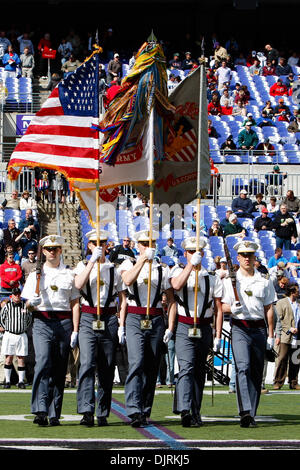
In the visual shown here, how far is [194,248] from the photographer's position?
473 inches

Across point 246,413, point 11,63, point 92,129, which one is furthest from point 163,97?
point 11,63

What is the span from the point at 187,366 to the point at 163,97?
325 centimetres

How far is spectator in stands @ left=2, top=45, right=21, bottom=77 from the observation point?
105 ft

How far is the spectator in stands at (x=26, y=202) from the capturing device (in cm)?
2413

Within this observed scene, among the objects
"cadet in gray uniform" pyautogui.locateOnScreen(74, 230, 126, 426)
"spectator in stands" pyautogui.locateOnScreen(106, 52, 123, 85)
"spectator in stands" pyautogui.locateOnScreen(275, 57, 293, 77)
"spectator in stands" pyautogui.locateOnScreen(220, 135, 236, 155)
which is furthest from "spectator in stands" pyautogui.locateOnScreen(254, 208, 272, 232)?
"cadet in gray uniform" pyautogui.locateOnScreen(74, 230, 126, 426)

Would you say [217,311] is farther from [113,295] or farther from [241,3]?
[241,3]

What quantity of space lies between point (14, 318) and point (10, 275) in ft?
7.33

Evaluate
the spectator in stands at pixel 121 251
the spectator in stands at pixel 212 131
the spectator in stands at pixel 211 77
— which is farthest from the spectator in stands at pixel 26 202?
the spectator in stands at pixel 211 77

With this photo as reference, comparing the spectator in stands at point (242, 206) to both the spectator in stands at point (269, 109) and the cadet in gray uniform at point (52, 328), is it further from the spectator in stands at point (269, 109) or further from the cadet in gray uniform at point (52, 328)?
the cadet in gray uniform at point (52, 328)

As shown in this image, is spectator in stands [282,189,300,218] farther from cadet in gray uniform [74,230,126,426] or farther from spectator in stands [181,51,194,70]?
cadet in gray uniform [74,230,126,426]

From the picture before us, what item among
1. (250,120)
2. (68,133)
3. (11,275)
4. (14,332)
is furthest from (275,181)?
(68,133)

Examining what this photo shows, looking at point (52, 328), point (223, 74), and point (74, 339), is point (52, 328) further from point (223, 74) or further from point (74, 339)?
point (223, 74)

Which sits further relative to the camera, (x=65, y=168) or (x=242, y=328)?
(x=65, y=168)

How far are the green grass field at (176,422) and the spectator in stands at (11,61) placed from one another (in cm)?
1764
